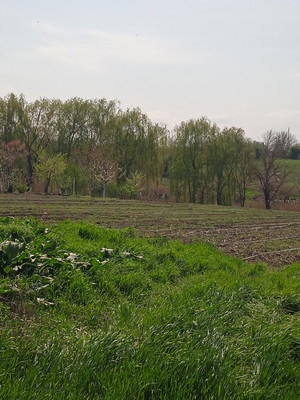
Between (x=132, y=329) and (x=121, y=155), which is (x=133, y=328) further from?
(x=121, y=155)

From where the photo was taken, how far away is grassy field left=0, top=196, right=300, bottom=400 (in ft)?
10.9

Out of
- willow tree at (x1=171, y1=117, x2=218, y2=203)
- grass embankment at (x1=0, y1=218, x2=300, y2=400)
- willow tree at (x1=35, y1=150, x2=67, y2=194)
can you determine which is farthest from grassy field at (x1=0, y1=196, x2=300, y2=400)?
willow tree at (x1=171, y1=117, x2=218, y2=203)

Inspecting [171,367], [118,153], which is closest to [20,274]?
[171,367]

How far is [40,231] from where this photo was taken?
25.4 ft

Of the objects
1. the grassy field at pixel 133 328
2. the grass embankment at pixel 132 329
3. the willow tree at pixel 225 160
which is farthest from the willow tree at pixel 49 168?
the grass embankment at pixel 132 329

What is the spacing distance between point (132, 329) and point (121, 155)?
4542 centimetres

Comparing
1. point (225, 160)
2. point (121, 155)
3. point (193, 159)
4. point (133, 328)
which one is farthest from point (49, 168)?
point (133, 328)

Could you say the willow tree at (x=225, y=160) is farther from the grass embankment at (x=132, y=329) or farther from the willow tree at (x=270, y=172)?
the grass embankment at (x=132, y=329)

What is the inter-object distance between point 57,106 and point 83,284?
1777 inches

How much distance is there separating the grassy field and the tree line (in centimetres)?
3849

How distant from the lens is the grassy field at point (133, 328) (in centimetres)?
331

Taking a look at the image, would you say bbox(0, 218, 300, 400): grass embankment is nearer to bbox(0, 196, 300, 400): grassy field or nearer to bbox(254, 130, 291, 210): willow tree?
bbox(0, 196, 300, 400): grassy field

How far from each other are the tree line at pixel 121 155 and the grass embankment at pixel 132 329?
3864 centimetres

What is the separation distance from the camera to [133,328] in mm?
4379
